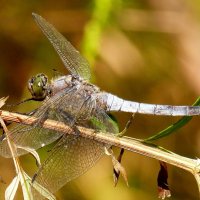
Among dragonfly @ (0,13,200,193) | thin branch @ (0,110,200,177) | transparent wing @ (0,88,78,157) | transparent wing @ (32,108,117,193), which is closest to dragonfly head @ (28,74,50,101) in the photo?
dragonfly @ (0,13,200,193)

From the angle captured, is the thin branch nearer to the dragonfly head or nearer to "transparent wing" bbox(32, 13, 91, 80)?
the dragonfly head

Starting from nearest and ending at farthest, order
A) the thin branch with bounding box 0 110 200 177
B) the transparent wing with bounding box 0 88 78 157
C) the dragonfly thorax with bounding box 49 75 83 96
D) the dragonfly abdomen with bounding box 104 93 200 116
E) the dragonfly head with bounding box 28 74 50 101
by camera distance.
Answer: the thin branch with bounding box 0 110 200 177, the transparent wing with bounding box 0 88 78 157, the dragonfly head with bounding box 28 74 50 101, the dragonfly thorax with bounding box 49 75 83 96, the dragonfly abdomen with bounding box 104 93 200 116

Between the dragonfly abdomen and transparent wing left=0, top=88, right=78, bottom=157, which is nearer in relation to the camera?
transparent wing left=0, top=88, right=78, bottom=157

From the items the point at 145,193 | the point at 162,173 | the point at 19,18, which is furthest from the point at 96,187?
the point at 162,173

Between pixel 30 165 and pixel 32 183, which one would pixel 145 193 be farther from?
pixel 32 183

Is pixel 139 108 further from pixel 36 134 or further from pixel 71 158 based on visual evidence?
pixel 36 134

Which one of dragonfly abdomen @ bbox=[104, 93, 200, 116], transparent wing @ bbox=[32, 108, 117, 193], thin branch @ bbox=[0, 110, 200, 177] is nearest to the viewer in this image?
thin branch @ bbox=[0, 110, 200, 177]

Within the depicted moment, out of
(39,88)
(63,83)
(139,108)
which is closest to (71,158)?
(39,88)
